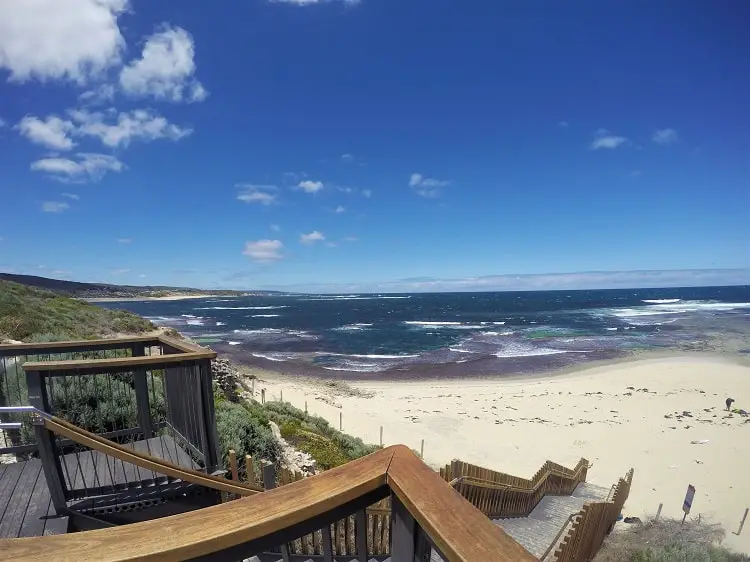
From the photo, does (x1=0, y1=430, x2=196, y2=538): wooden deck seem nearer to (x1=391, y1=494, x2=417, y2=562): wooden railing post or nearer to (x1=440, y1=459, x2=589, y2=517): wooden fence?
(x1=391, y1=494, x2=417, y2=562): wooden railing post

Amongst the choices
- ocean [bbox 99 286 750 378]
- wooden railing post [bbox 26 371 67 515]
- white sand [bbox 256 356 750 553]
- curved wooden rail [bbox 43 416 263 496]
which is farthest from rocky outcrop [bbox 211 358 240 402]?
ocean [bbox 99 286 750 378]

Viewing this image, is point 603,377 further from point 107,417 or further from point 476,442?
point 107,417

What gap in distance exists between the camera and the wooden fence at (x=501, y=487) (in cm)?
755

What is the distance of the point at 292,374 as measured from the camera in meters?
34.4

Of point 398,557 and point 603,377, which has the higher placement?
point 398,557

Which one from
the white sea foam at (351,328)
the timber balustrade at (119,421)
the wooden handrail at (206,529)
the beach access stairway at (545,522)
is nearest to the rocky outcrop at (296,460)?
the beach access stairway at (545,522)

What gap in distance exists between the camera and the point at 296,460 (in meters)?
10.1

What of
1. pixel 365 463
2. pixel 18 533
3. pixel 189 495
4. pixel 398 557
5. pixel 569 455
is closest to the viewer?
pixel 398 557

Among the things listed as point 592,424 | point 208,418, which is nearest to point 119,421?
point 208,418

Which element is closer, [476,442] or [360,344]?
[476,442]

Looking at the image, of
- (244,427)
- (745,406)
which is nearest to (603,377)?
(745,406)

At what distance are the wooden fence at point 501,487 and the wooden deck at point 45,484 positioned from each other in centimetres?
418

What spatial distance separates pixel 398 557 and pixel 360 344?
164 ft

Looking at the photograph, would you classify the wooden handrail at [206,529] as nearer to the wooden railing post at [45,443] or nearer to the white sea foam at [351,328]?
the wooden railing post at [45,443]
